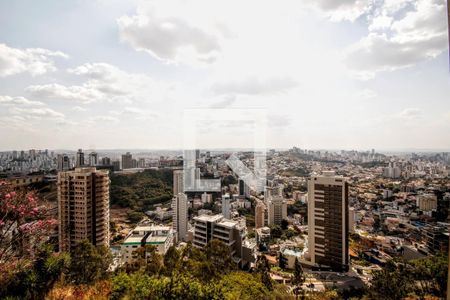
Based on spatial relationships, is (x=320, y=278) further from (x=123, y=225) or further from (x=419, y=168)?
(x=123, y=225)

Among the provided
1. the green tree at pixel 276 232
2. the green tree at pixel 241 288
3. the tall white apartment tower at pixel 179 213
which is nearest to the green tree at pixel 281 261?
the green tree at pixel 276 232

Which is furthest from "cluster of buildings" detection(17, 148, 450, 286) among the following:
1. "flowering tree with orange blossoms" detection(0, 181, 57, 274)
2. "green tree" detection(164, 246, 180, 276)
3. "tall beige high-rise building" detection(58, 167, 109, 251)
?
"flowering tree with orange blossoms" detection(0, 181, 57, 274)

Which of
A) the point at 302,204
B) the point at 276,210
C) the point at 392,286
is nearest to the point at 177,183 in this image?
the point at 276,210

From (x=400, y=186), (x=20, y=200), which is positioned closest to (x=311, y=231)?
(x=400, y=186)

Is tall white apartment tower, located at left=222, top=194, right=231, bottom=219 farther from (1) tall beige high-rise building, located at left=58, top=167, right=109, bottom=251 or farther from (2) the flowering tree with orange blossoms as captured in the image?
(2) the flowering tree with orange blossoms

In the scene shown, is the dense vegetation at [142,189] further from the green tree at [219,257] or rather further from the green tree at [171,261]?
the green tree at [171,261]

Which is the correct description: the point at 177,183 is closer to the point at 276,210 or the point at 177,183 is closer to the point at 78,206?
the point at 78,206
